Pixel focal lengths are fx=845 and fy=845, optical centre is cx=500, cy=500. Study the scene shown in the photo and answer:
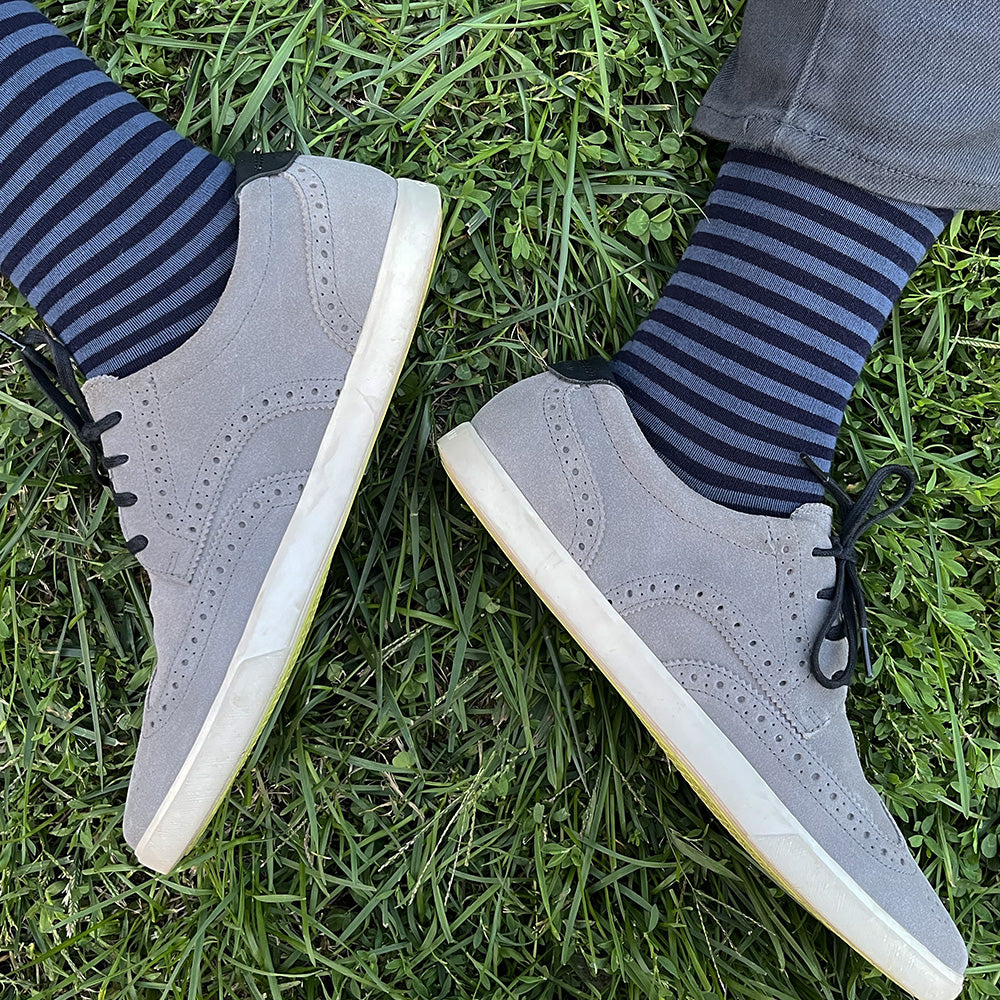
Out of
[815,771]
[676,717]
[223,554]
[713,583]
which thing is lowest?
[815,771]

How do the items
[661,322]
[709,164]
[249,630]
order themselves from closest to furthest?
[249,630]
[661,322]
[709,164]

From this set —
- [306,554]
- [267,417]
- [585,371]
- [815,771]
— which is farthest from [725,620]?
[267,417]

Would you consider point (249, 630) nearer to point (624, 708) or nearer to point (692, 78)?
point (624, 708)

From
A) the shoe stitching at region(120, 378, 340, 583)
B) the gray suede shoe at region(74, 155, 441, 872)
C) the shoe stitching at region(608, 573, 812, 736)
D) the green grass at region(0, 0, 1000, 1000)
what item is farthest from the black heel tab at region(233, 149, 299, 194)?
the shoe stitching at region(608, 573, 812, 736)

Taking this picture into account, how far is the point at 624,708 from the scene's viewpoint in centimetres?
135

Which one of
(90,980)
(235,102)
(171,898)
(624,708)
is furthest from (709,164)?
(90,980)

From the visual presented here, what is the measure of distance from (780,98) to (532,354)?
50 cm

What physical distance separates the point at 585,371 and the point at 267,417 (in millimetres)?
449

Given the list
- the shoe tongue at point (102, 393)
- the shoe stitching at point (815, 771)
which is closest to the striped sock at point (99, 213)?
the shoe tongue at point (102, 393)

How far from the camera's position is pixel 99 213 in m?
1.17

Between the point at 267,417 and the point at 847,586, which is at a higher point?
the point at 267,417

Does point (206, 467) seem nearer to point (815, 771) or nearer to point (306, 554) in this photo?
point (306, 554)

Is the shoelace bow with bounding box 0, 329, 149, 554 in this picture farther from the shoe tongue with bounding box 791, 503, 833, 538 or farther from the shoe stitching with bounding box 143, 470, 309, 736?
the shoe tongue with bounding box 791, 503, 833, 538

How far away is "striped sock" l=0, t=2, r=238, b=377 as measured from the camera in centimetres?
116
